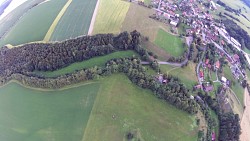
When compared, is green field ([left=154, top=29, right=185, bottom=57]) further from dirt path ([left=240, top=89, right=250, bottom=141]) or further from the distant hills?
the distant hills

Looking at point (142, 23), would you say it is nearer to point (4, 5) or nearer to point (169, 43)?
point (169, 43)

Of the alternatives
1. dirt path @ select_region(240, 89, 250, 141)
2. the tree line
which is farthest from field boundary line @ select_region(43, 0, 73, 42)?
dirt path @ select_region(240, 89, 250, 141)

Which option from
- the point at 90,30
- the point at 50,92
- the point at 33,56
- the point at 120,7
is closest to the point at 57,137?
the point at 50,92

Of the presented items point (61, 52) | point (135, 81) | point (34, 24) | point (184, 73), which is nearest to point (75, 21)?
point (34, 24)

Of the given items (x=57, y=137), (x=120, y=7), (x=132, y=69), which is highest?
(x=120, y=7)

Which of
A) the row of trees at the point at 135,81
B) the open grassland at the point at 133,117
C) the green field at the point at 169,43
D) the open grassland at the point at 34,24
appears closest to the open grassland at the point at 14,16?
the open grassland at the point at 34,24

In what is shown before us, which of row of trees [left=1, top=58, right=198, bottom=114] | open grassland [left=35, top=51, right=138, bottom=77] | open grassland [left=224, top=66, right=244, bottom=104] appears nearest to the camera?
row of trees [left=1, top=58, right=198, bottom=114]

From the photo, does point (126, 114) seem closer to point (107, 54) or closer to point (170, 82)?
point (170, 82)
